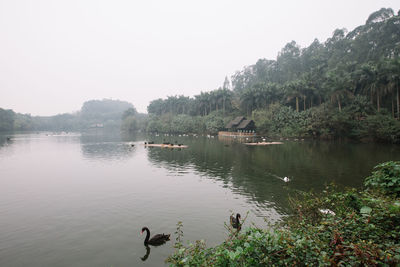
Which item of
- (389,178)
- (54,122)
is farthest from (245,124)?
(54,122)

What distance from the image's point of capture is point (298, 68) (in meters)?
83.0

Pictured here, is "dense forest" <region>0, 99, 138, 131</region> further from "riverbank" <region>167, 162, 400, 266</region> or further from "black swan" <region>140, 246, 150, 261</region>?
"riverbank" <region>167, 162, 400, 266</region>

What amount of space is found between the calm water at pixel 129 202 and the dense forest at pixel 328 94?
22071 mm

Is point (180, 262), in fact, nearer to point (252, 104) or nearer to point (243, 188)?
point (243, 188)

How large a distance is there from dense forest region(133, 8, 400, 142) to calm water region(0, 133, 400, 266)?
72.4 feet

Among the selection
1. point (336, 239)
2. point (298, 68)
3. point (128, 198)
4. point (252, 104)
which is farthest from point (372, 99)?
point (336, 239)

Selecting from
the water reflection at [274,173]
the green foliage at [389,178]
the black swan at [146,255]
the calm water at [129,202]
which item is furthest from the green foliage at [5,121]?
the green foliage at [389,178]

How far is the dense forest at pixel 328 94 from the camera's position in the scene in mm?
40844

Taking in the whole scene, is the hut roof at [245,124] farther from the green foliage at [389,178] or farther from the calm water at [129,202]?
the green foliage at [389,178]

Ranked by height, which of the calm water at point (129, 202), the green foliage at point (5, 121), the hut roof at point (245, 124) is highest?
the green foliage at point (5, 121)

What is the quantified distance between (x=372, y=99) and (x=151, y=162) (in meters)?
42.9

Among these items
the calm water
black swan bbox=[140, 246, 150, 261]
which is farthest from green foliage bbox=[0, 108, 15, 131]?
black swan bbox=[140, 246, 150, 261]

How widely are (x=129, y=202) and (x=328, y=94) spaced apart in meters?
46.6

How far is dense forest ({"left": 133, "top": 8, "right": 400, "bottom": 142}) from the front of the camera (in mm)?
40844
